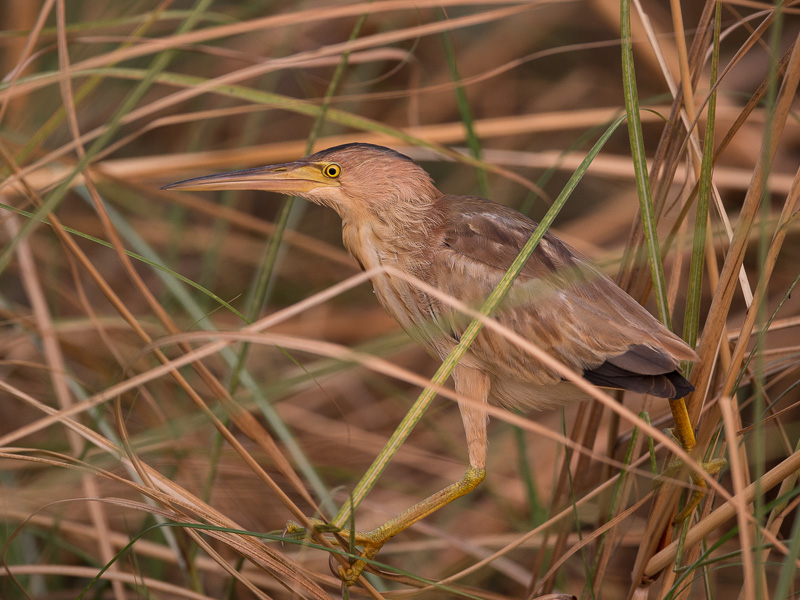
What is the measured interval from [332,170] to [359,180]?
6 centimetres

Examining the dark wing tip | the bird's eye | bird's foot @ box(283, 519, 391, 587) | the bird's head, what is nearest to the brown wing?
the dark wing tip

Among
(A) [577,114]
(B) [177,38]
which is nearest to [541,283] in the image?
(B) [177,38]

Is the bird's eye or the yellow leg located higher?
the bird's eye

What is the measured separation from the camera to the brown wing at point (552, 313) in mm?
1189

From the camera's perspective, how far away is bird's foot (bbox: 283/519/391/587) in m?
1.07

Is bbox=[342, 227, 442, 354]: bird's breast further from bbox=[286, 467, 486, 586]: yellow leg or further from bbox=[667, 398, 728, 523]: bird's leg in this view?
bbox=[667, 398, 728, 523]: bird's leg

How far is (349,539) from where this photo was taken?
120 centimetres

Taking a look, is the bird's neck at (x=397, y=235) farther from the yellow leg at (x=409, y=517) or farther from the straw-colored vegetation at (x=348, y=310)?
the yellow leg at (x=409, y=517)

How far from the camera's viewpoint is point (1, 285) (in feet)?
9.16

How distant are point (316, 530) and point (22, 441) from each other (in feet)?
4.46

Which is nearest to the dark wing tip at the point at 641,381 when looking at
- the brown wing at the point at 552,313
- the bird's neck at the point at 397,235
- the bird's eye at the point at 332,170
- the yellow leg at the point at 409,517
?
the brown wing at the point at 552,313

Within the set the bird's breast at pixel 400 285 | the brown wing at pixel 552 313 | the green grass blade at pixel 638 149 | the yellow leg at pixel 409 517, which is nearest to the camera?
the green grass blade at pixel 638 149

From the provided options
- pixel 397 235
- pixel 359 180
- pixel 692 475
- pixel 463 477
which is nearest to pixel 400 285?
pixel 397 235

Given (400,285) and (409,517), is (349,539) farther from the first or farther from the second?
(400,285)
